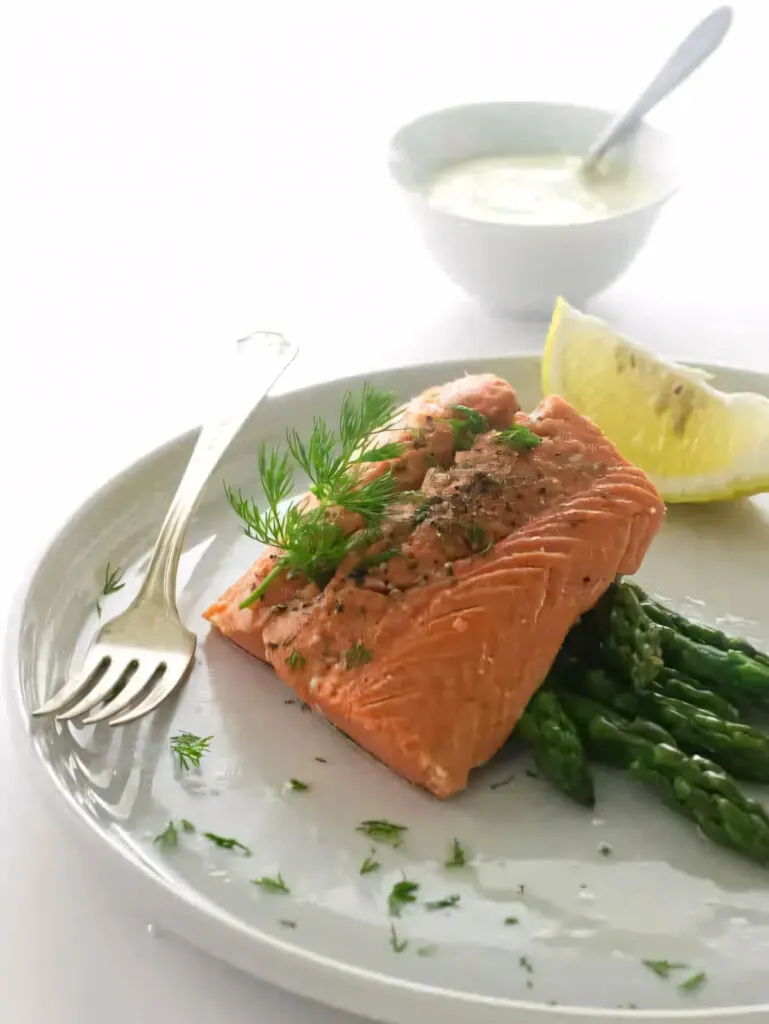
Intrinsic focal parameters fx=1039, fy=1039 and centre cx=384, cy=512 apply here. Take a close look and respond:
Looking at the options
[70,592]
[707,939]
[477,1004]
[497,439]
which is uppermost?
[497,439]

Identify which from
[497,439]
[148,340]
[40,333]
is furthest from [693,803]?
[40,333]

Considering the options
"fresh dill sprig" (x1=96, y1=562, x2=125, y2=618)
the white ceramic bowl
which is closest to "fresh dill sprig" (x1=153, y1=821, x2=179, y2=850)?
"fresh dill sprig" (x1=96, y1=562, x2=125, y2=618)

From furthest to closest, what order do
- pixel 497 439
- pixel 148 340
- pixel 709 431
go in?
pixel 148 340
pixel 709 431
pixel 497 439

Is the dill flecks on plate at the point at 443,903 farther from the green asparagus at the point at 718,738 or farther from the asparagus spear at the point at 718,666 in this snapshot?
the asparagus spear at the point at 718,666

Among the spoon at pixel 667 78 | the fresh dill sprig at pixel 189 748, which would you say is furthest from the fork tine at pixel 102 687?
the spoon at pixel 667 78

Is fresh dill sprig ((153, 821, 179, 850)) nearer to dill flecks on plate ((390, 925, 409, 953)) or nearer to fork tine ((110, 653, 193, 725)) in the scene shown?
fork tine ((110, 653, 193, 725))

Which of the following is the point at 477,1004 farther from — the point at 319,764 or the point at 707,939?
the point at 319,764

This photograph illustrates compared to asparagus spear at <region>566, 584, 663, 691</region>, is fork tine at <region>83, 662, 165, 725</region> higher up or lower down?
higher up
